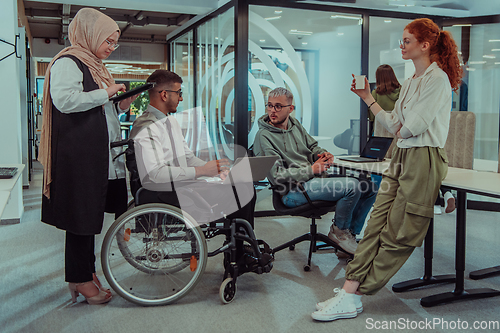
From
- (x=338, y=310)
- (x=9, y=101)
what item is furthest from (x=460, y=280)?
(x=9, y=101)

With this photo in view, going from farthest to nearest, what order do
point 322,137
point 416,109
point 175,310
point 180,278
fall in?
point 322,137 → point 180,278 → point 175,310 → point 416,109

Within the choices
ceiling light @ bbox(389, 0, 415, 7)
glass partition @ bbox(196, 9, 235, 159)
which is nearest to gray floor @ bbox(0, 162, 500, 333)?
glass partition @ bbox(196, 9, 235, 159)

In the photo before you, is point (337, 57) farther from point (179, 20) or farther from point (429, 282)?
point (179, 20)

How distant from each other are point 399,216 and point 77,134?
5.12 ft

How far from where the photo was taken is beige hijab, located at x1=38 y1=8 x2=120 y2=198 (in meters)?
2.08

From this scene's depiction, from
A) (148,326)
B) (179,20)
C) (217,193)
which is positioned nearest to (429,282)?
(217,193)

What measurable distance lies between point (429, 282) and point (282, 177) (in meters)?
1.05

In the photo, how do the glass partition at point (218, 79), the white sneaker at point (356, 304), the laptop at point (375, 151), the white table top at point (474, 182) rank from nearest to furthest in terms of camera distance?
1. the white table top at point (474, 182)
2. the white sneaker at point (356, 304)
3. the laptop at point (375, 151)
4. the glass partition at point (218, 79)

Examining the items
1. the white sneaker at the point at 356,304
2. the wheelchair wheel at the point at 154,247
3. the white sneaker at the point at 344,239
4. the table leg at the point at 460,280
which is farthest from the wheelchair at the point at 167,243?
the table leg at the point at 460,280

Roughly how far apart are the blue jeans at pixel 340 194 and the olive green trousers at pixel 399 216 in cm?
59

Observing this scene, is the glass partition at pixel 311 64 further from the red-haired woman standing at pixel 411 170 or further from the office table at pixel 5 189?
the office table at pixel 5 189

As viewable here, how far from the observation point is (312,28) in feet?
15.1

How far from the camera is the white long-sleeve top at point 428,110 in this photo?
200cm

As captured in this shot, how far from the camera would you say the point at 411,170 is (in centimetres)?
205
